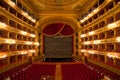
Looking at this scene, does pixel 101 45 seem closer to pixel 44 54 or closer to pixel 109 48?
pixel 109 48

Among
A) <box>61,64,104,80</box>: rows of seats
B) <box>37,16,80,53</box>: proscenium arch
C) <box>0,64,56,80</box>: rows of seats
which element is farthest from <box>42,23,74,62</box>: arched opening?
<box>61,64,104,80</box>: rows of seats

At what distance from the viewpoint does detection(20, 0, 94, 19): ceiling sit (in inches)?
825

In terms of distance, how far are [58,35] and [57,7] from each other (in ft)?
17.2

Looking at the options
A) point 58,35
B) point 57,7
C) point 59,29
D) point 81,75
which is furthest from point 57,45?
point 81,75

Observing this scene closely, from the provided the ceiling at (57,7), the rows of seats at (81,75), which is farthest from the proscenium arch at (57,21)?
the rows of seats at (81,75)

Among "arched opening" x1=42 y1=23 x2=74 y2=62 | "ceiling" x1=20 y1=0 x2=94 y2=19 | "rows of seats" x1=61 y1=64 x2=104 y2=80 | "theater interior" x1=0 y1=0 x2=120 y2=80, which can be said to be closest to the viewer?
"rows of seats" x1=61 y1=64 x2=104 y2=80

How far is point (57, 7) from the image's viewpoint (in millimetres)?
22844

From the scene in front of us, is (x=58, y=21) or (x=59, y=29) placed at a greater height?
(x=58, y=21)

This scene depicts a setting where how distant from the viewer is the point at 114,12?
501 inches

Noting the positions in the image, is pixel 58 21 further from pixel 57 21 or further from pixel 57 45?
pixel 57 45

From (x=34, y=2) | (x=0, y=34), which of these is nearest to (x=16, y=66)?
(x=0, y=34)

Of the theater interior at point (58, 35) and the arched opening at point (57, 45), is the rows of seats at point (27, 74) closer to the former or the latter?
the theater interior at point (58, 35)

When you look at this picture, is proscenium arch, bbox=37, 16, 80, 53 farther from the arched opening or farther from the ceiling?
the ceiling

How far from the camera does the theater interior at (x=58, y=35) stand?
1421cm
